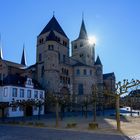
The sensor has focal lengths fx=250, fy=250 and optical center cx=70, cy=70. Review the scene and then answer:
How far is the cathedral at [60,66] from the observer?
235 ft

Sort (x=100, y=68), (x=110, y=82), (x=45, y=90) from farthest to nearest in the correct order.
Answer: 1. (x=110, y=82)
2. (x=100, y=68)
3. (x=45, y=90)

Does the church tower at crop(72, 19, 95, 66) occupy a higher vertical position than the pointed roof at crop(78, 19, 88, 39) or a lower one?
lower

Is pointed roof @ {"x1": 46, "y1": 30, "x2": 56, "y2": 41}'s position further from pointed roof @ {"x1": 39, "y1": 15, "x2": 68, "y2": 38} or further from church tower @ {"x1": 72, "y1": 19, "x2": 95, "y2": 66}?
church tower @ {"x1": 72, "y1": 19, "x2": 95, "y2": 66}

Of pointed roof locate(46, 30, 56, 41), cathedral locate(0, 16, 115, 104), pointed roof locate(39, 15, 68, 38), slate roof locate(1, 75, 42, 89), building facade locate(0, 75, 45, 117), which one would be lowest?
building facade locate(0, 75, 45, 117)

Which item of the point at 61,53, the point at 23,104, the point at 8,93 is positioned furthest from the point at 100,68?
the point at 23,104

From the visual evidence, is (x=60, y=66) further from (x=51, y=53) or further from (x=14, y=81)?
(x=14, y=81)

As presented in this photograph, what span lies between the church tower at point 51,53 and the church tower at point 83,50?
9.52m

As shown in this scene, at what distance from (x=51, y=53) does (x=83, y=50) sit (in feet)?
78.4

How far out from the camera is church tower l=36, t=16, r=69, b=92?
71188 mm

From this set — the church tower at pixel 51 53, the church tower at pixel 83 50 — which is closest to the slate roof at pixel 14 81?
the church tower at pixel 51 53

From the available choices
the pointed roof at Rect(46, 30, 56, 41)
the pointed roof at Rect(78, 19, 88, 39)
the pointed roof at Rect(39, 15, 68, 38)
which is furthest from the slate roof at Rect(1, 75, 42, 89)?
the pointed roof at Rect(78, 19, 88, 39)

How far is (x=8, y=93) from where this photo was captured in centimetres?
5603

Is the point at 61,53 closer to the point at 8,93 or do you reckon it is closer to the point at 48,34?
the point at 48,34

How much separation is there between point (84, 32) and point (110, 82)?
23.3m
